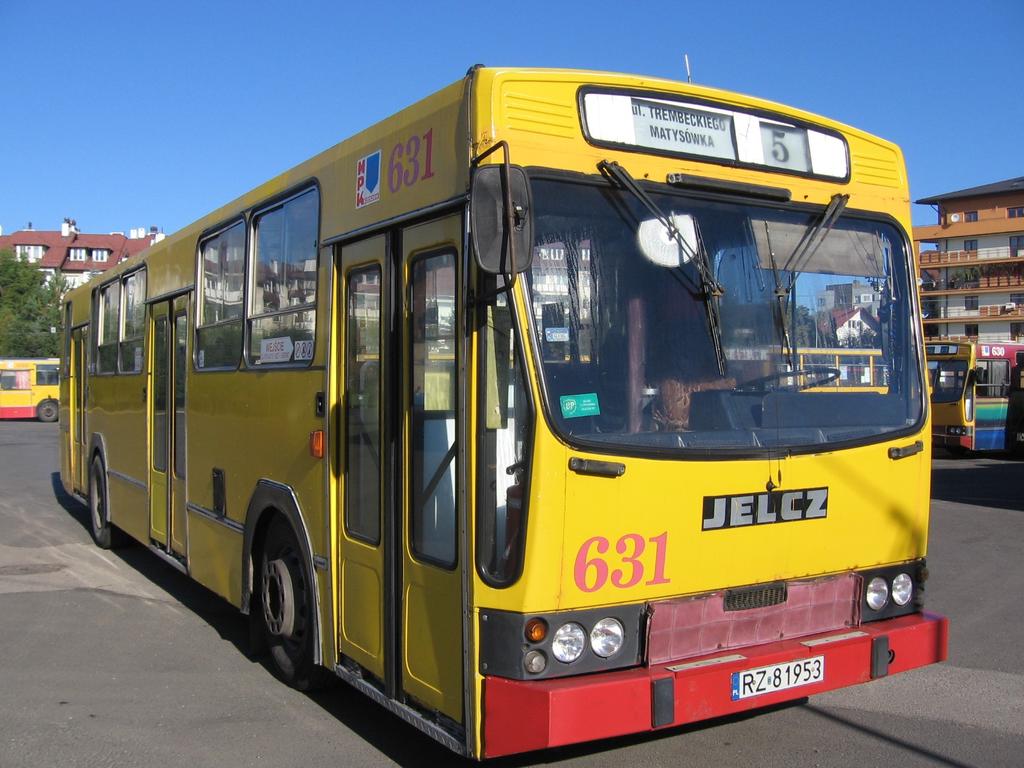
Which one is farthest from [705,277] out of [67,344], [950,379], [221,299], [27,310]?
[27,310]

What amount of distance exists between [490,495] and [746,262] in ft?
5.03

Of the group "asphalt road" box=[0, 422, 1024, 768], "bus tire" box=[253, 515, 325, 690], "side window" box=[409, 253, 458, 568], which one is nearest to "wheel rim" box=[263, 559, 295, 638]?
"bus tire" box=[253, 515, 325, 690]

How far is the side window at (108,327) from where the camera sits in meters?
10.4

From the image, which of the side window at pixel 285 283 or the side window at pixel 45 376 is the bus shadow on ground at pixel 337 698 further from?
the side window at pixel 45 376

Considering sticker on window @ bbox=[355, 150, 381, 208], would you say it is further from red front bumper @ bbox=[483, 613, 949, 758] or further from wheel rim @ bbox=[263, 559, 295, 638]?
red front bumper @ bbox=[483, 613, 949, 758]

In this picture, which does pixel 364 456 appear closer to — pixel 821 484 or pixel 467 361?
pixel 467 361

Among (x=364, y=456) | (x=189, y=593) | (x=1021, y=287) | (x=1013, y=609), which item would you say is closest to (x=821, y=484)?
(x=364, y=456)

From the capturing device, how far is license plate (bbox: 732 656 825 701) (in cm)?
412

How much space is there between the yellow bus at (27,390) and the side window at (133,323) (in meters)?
37.6

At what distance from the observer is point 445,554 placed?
13.6 ft

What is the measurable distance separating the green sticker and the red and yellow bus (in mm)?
21318

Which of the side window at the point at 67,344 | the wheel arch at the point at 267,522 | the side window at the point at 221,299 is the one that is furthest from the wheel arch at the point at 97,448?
the wheel arch at the point at 267,522

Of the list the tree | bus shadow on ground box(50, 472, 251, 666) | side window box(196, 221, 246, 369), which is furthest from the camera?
the tree

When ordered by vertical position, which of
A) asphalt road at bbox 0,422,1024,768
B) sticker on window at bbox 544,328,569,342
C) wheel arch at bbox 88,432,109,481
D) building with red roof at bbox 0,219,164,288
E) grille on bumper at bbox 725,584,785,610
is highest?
building with red roof at bbox 0,219,164,288
